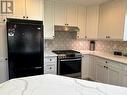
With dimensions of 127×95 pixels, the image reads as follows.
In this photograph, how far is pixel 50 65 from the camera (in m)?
3.07

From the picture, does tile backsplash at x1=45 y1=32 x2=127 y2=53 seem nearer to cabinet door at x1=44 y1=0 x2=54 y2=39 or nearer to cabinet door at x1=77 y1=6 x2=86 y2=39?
cabinet door at x1=77 y1=6 x2=86 y2=39

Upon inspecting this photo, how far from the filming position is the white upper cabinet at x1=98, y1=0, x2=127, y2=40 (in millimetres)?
2812

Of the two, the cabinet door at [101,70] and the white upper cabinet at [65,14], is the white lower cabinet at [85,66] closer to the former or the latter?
the cabinet door at [101,70]

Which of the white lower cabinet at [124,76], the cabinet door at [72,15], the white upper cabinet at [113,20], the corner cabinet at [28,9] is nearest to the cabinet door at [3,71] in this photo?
the corner cabinet at [28,9]

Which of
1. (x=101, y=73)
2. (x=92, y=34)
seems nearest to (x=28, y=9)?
(x=92, y=34)

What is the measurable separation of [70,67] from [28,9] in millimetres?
1828

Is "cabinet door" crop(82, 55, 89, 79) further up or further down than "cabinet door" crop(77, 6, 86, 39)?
further down

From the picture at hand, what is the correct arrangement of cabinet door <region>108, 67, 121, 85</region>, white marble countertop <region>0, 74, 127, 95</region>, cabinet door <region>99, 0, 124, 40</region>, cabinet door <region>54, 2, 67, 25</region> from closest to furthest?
white marble countertop <region>0, 74, 127, 95</region> < cabinet door <region>108, 67, 121, 85</region> < cabinet door <region>99, 0, 124, 40</region> < cabinet door <region>54, 2, 67, 25</region>

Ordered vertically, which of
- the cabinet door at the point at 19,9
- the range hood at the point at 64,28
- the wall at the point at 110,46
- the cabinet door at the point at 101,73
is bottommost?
the cabinet door at the point at 101,73

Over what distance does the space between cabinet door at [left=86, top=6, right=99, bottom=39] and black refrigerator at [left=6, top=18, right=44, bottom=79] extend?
1.72 metres

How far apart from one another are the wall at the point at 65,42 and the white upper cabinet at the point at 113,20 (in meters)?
0.78

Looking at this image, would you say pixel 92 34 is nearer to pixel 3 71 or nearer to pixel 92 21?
pixel 92 21

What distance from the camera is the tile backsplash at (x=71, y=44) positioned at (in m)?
3.68

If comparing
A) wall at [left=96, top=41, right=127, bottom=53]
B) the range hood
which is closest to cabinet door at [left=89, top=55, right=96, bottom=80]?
wall at [left=96, top=41, right=127, bottom=53]
